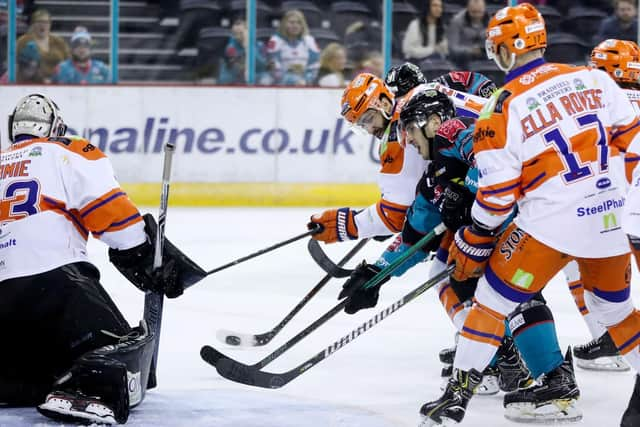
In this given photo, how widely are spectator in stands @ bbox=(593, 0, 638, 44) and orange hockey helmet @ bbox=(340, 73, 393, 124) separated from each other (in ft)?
17.1

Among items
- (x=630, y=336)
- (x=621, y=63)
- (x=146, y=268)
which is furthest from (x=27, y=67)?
(x=630, y=336)

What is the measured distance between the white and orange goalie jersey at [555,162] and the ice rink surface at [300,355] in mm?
658

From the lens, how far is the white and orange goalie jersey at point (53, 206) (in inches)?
130

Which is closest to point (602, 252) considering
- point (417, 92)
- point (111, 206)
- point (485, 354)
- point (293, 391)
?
point (485, 354)

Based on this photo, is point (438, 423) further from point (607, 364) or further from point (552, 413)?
point (607, 364)

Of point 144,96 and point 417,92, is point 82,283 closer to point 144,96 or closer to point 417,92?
point 417,92

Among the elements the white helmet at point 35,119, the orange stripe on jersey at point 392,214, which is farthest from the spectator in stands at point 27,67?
the orange stripe on jersey at point 392,214

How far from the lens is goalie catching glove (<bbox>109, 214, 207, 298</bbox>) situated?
341 centimetres

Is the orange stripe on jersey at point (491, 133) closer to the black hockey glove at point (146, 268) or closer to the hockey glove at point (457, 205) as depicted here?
the hockey glove at point (457, 205)

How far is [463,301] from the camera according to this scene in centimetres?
349

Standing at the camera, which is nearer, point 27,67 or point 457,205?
point 457,205

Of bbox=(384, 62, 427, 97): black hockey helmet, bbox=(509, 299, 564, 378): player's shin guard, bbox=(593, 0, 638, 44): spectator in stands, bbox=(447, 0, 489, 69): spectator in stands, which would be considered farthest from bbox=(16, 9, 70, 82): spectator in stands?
bbox=(509, 299, 564, 378): player's shin guard

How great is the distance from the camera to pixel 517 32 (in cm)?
309

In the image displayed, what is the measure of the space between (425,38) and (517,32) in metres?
5.52
